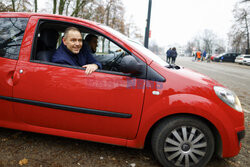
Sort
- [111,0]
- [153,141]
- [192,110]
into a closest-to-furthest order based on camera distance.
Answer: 1. [192,110]
2. [153,141]
3. [111,0]

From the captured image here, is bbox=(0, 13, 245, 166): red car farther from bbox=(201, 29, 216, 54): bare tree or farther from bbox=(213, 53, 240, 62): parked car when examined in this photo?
bbox=(201, 29, 216, 54): bare tree

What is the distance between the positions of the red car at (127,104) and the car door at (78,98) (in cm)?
1

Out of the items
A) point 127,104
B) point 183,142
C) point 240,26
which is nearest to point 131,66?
point 127,104

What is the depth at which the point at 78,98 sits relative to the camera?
2.10 metres

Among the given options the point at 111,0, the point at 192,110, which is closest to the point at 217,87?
the point at 192,110

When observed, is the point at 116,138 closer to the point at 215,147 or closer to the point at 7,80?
the point at 215,147

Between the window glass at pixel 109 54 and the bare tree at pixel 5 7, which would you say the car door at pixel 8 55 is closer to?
the window glass at pixel 109 54

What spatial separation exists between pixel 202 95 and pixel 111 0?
81.1 ft

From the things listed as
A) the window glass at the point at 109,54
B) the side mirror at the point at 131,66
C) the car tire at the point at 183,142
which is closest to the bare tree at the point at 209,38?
the window glass at the point at 109,54

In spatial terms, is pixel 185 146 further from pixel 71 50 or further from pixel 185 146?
pixel 71 50

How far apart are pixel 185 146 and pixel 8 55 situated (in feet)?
7.65

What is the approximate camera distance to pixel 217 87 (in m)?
2.14

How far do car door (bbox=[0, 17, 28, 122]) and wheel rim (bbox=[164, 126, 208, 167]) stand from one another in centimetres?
190

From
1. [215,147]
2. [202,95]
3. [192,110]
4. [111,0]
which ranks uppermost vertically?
[111,0]
